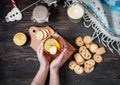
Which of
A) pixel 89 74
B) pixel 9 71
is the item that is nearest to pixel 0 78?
pixel 9 71

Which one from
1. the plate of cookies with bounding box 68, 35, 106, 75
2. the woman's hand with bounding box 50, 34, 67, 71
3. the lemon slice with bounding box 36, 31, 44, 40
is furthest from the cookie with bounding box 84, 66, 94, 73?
the lemon slice with bounding box 36, 31, 44, 40

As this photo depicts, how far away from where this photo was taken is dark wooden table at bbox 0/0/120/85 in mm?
897

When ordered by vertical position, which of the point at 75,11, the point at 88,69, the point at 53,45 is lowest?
the point at 88,69

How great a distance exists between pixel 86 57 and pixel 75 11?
7.1 inches

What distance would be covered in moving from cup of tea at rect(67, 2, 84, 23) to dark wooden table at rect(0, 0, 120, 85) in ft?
0.14

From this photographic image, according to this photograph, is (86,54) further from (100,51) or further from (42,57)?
(42,57)

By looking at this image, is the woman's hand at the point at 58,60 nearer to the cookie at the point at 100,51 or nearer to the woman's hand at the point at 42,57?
the woman's hand at the point at 42,57

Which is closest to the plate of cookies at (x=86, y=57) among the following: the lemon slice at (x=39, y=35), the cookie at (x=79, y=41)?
the cookie at (x=79, y=41)

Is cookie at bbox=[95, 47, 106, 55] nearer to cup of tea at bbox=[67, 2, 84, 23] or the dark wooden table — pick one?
the dark wooden table

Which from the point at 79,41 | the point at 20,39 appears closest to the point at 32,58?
the point at 20,39

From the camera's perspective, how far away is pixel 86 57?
884 millimetres

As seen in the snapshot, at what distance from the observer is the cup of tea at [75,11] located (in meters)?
0.88

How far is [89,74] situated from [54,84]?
0.14 m

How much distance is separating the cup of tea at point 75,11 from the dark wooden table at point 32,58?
43 mm
